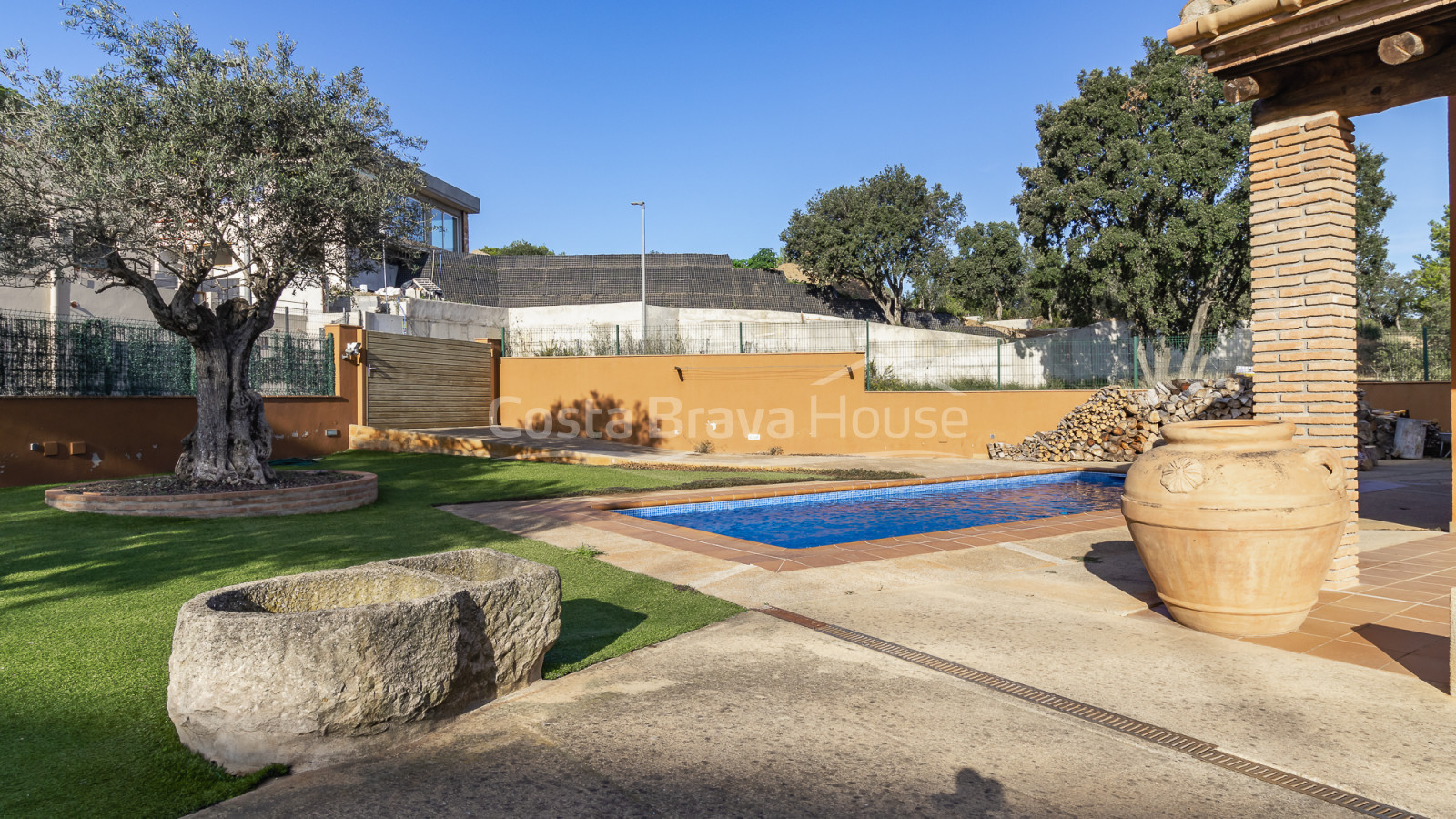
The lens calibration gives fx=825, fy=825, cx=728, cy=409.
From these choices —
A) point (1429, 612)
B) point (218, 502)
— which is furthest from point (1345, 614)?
point (218, 502)

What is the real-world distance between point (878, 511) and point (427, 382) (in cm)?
1252

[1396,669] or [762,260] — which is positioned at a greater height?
[762,260]

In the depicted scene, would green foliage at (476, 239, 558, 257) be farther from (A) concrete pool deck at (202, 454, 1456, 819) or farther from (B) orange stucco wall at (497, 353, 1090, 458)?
(A) concrete pool deck at (202, 454, 1456, 819)

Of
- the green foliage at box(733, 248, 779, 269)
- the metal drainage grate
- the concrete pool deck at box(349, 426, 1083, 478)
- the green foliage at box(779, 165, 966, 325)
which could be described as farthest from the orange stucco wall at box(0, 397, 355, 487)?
the green foliage at box(733, 248, 779, 269)

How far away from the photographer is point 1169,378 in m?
17.6

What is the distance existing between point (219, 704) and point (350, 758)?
1.62 ft

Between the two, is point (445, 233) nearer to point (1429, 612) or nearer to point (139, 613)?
point (139, 613)

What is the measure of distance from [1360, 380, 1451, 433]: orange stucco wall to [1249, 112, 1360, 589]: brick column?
1533 cm

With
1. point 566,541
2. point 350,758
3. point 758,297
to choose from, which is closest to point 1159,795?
point 350,758

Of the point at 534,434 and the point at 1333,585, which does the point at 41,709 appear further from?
the point at 534,434

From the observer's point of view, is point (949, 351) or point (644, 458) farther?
point (949, 351)

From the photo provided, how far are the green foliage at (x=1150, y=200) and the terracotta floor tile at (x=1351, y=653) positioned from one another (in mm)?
16247

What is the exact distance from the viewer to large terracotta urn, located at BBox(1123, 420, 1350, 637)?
423cm

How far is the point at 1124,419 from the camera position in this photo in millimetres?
16828
